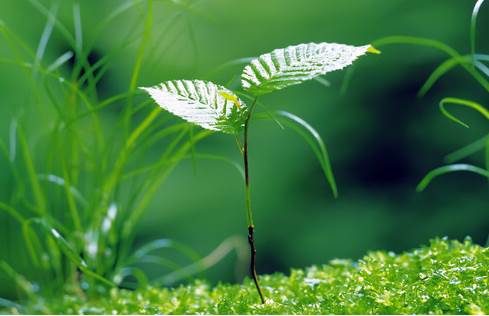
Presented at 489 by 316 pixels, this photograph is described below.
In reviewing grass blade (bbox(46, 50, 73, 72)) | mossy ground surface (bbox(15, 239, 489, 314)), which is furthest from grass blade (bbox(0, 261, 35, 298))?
grass blade (bbox(46, 50, 73, 72))

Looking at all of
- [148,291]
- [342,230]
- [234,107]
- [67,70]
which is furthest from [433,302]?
[67,70]

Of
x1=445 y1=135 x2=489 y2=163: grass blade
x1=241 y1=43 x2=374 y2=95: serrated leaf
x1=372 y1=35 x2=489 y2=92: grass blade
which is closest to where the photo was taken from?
x1=241 y1=43 x2=374 y2=95: serrated leaf

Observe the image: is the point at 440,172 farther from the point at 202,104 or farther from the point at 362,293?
the point at 202,104

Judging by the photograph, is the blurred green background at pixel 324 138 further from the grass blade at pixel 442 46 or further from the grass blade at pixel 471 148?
the grass blade at pixel 442 46

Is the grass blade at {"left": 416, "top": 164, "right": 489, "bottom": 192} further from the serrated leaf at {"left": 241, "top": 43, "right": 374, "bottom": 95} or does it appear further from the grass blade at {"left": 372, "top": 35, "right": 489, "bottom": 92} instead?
the serrated leaf at {"left": 241, "top": 43, "right": 374, "bottom": 95}

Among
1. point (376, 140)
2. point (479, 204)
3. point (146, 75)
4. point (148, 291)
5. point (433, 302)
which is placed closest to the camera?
point (433, 302)

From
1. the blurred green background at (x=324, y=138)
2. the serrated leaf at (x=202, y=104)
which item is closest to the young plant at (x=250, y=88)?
the serrated leaf at (x=202, y=104)

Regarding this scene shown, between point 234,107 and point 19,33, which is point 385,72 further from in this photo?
point 234,107
